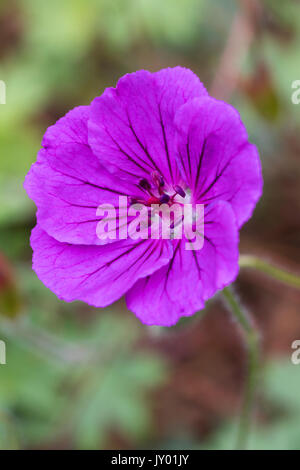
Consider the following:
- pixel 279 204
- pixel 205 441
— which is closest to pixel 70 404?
pixel 205 441

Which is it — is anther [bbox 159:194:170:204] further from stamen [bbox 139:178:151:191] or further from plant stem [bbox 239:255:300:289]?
plant stem [bbox 239:255:300:289]

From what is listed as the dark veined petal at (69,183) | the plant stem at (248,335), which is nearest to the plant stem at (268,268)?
the plant stem at (248,335)

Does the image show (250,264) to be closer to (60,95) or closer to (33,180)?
(33,180)

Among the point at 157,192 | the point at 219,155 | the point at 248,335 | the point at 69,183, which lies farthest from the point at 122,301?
the point at 219,155

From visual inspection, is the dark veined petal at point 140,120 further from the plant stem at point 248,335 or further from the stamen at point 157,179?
the plant stem at point 248,335

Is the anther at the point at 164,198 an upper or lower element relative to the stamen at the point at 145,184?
lower

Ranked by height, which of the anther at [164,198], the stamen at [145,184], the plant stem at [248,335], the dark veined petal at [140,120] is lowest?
the plant stem at [248,335]

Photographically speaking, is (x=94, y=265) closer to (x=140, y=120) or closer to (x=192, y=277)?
(x=192, y=277)
